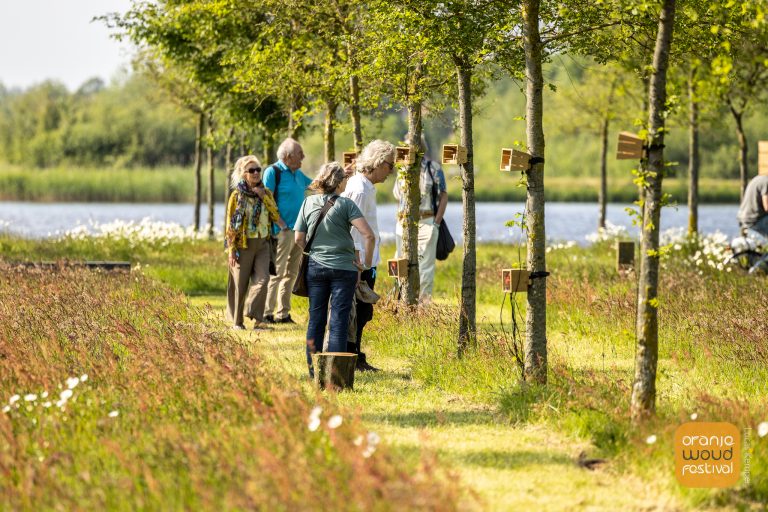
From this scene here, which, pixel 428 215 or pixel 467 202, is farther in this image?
pixel 428 215

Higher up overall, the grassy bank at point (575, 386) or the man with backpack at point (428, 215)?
the man with backpack at point (428, 215)

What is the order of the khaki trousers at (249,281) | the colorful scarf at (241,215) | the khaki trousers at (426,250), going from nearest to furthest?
the colorful scarf at (241,215) < the khaki trousers at (249,281) < the khaki trousers at (426,250)

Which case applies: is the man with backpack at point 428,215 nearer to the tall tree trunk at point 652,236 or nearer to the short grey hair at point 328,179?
the short grey hair at point 328,179

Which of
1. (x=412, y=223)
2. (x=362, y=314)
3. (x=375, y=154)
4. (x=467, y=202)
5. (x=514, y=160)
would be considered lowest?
(x=362, y=314)

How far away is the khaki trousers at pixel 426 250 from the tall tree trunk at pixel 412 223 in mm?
684

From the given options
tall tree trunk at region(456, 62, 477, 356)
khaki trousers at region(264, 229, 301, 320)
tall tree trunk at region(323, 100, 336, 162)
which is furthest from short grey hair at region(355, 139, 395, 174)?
tall tree trunk at region(323, 100, 336, 162)

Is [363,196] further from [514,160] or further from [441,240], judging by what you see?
[441,240]

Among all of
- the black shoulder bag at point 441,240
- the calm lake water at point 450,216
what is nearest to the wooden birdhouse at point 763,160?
the black shoulder bag at point 441,240

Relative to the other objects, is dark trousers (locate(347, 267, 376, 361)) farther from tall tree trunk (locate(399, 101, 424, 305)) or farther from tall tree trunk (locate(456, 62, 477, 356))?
tall tree trunk (locate(399, 101, 424, 305))

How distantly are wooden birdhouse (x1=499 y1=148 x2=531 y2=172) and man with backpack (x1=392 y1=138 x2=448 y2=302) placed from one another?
505 cm

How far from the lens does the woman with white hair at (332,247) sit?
29.9ft

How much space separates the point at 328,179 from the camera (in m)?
9.22

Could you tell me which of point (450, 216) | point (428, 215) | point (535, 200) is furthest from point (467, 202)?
point (450, 216)

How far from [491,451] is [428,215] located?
6861 millimetres
